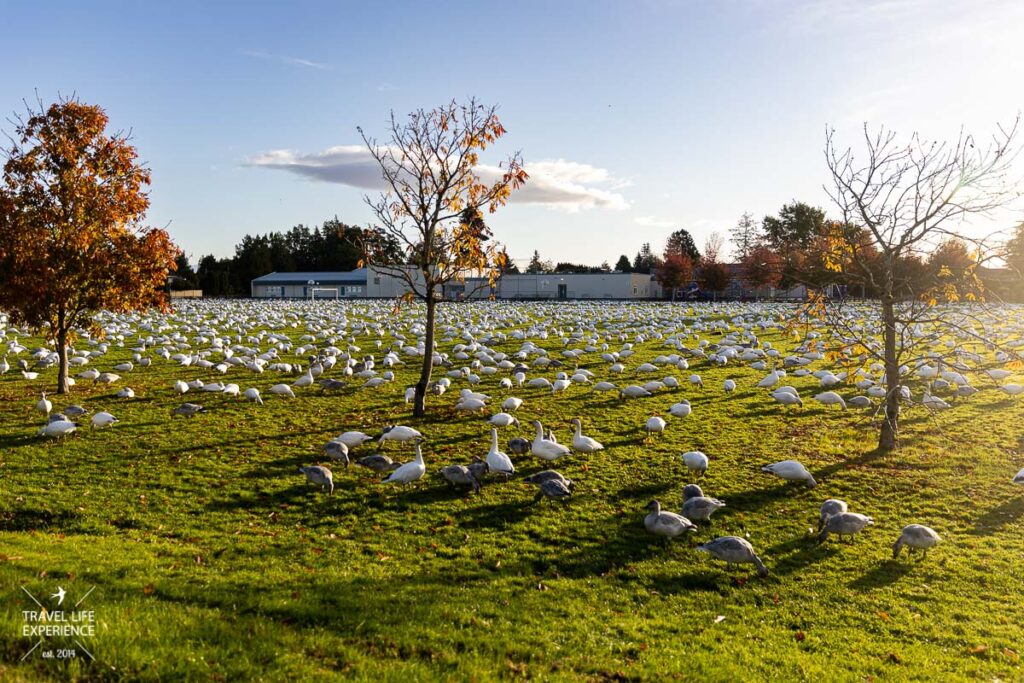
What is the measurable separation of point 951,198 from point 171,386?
2002cm

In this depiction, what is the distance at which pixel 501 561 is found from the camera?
734cm

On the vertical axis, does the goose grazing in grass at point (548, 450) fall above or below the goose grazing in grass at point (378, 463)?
above

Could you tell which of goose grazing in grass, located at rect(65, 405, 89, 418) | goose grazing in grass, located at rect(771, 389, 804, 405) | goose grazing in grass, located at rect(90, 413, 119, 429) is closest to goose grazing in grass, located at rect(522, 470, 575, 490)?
goose grazing in grass, located at rect(771, 389, 804, 405)

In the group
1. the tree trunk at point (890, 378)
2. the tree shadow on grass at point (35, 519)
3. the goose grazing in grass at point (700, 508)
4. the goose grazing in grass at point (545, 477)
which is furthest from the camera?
the tree trunk at point (890, 378)

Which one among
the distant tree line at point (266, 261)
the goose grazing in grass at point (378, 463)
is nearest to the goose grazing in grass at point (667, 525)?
the goose grazing in grass at point (378, 463)

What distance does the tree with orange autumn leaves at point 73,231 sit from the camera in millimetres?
14305

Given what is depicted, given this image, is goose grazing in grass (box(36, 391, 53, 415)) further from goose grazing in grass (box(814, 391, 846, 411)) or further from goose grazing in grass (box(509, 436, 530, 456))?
goose grazing in grass (box(814, 391, 846, 411))

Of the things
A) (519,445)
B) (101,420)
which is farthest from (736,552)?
(101,420)

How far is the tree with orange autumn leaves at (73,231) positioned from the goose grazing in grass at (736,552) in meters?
15.2

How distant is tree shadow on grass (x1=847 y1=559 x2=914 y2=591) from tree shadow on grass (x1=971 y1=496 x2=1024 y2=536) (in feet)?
6.24

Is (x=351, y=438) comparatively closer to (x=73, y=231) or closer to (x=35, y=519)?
(x=35, y=519)

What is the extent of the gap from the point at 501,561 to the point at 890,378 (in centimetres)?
895

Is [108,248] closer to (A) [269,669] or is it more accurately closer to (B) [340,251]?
(A) [269,669]
